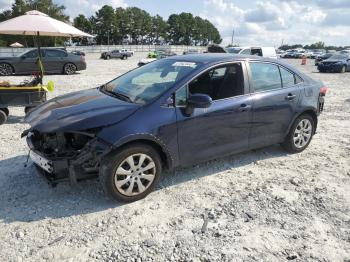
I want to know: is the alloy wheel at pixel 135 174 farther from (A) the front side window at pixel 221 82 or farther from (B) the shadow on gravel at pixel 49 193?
(A) the front side window at pixel 221 82

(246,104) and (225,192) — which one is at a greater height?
(246,104)

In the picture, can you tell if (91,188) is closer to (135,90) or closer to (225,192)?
(135,90)

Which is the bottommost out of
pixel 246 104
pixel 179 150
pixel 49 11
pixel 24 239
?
pixel 24 239

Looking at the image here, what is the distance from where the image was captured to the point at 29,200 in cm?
418

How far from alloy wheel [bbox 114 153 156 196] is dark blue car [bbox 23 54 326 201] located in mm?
12

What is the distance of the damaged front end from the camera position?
380cm

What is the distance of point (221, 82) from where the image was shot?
481 centimetres

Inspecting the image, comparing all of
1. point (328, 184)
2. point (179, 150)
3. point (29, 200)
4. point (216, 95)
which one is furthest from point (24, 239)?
point (328, 184)

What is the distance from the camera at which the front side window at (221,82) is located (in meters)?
4.58

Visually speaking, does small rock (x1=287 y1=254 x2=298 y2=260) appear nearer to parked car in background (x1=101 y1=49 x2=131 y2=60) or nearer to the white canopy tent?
the white canopy tent

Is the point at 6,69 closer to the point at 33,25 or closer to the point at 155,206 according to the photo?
the point at 33,25

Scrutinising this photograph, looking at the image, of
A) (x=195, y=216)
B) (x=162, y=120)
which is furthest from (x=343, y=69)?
(x=195, y=216)

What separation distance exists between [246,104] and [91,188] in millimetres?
2359

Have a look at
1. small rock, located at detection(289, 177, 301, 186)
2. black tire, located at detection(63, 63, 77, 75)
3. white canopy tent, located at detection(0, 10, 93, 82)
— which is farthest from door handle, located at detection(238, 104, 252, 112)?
black tire, located at detection(63, 63, 77, 75)
